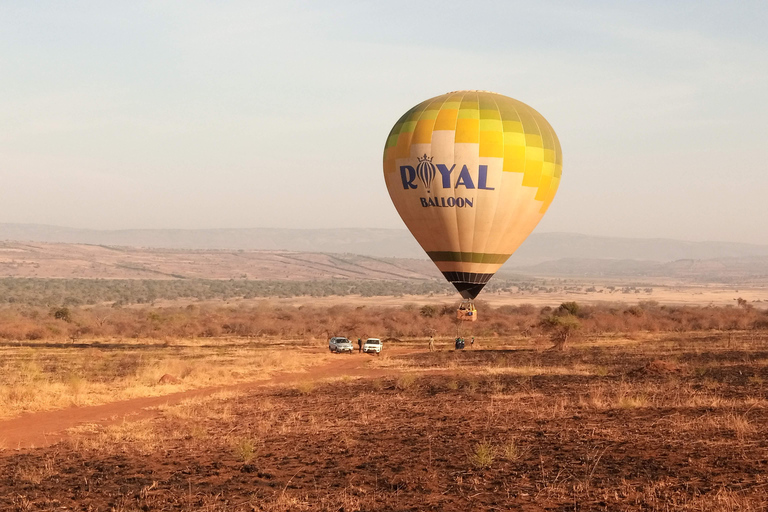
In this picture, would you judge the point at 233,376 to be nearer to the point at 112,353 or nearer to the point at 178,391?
the point at 178,391

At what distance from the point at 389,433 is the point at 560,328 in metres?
37.5

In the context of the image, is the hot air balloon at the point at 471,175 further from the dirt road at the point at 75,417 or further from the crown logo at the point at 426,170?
the dirt road at the point at 75,417

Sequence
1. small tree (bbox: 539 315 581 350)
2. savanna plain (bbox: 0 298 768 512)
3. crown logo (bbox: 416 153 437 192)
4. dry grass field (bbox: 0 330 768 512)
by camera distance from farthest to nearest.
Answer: small tree (bbox: 539 315 581 350) → crown logo (bbox: 416 153 437 192) → savanna plain (bbox: 0 298 768 512) → dry grass field (bbox: 0 330 768 512)

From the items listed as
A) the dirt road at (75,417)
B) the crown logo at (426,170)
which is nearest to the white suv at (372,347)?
the dirt road at (75,417)

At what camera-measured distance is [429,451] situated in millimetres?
18641

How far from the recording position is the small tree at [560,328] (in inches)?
2164

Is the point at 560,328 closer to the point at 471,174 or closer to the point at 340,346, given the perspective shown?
the point at 340,346

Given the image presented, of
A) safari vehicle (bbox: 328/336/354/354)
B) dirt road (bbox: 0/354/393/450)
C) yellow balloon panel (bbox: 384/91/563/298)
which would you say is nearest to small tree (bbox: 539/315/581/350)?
safari vehicle (bbox: 328/336/354/354)

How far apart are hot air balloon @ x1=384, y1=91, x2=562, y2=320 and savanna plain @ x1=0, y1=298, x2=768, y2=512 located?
18.6ft

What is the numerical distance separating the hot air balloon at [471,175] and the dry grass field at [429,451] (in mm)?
6345

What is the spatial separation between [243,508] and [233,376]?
24467mm

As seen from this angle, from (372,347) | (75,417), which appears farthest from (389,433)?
(372,347)

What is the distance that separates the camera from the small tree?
54975mm

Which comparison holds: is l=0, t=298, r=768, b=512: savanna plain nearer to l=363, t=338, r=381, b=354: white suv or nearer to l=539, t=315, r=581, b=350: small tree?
l=539, t=315, r=581, b=350: small tree
